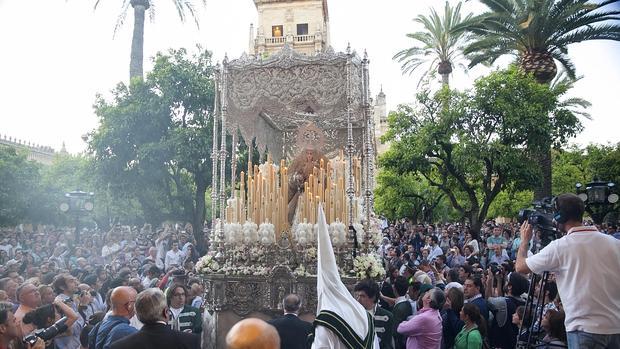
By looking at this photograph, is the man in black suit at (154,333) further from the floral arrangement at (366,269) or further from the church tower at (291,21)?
the church tower at (291,21)

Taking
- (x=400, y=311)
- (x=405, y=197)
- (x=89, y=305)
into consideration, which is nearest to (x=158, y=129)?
(x=89, y=305)

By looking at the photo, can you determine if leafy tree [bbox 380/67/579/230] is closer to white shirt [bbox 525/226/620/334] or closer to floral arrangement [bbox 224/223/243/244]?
floral arrangement [bbox 224/223/243/244]

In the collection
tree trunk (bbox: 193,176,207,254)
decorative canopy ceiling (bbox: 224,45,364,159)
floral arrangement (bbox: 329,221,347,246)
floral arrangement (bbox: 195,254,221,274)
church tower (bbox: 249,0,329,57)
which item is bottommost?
floral arrangement (bbox: 195,254,221,274)

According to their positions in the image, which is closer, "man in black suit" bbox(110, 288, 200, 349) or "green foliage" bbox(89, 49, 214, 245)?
"man in black suit" bbox(110, 288, 200, 349)

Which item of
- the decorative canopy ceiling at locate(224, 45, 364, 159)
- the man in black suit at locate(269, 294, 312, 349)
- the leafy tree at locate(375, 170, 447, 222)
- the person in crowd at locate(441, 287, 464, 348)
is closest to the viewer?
the man in black suit at locate(269, 294, 312, 349)

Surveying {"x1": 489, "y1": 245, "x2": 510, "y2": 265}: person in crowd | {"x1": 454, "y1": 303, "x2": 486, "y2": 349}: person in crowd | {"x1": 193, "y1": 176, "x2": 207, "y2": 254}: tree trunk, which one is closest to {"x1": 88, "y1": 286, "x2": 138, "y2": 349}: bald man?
{"x1": 454, "y1": 303, "x2": 486, "y2": 349}: person in crowd

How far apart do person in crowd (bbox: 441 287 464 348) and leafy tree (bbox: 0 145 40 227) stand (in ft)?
108

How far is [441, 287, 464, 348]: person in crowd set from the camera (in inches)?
248

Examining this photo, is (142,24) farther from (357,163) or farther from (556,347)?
(556,347)

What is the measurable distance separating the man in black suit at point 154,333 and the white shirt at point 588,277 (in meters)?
2.82

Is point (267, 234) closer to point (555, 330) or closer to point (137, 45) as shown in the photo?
point (555, 330)

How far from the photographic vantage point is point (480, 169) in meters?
20.8

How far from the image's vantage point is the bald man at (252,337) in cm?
250

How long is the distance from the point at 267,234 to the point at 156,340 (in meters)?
5.09
